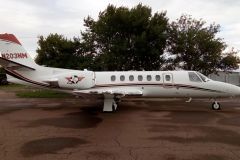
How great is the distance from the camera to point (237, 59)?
73.6 feet

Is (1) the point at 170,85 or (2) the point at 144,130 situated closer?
(2) the point at 144,130

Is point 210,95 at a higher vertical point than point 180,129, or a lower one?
higher

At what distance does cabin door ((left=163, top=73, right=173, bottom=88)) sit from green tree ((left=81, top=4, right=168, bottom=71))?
268 inches

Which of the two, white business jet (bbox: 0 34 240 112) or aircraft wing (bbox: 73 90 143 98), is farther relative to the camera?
white business jet (bbox: 0 34 240 112)

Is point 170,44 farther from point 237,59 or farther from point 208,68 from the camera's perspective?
point 237,59

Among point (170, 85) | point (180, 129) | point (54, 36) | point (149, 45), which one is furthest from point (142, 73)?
point (54, 36)

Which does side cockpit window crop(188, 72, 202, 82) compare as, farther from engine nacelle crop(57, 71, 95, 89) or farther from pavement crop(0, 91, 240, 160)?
engine nacelle crop(57, 71, 95, 89)

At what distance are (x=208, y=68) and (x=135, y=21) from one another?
9.11 m

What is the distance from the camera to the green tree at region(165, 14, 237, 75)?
21062 mm

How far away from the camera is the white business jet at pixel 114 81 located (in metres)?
12.9

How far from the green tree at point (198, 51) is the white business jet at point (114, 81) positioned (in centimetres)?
841

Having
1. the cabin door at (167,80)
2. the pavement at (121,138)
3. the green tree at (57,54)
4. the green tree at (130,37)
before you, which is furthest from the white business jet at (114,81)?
the green tree at (57,54)

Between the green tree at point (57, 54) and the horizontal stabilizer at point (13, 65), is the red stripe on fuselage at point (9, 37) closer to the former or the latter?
the horizontal stabilizer at point (13, 65)

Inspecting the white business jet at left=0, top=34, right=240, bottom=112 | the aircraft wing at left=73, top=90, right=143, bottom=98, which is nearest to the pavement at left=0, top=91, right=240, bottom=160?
the aircraft wing at left=73, top=90, right=143, bottom=98
